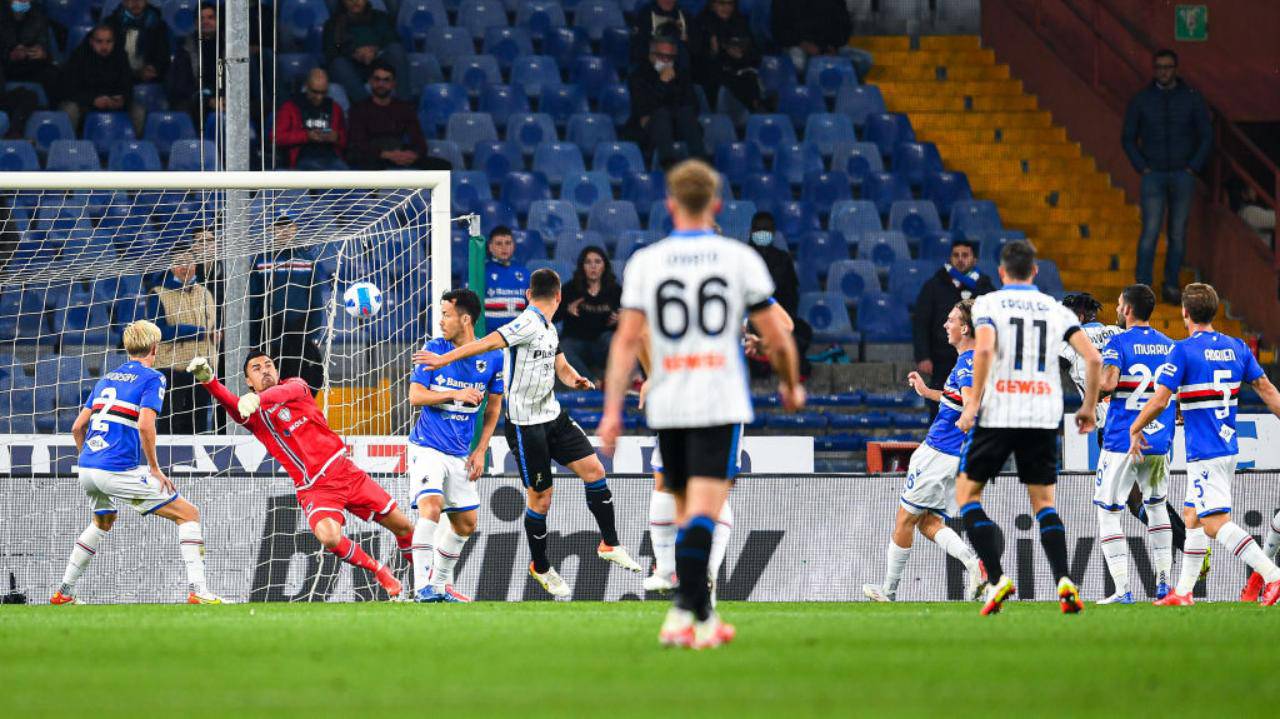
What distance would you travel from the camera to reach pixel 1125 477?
1146 cm

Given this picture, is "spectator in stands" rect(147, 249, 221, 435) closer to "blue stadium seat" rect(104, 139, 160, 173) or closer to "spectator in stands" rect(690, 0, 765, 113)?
"blue stadium seat" rect(104, 139, 160, 173)

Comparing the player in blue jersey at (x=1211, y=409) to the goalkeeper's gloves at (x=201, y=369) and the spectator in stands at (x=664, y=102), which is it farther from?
the spectator in stands at (x=664, y=102)

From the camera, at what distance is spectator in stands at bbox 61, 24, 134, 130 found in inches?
750

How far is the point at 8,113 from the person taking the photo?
19.2m

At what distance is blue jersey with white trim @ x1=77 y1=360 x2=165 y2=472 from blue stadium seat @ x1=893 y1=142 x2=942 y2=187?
421 inches

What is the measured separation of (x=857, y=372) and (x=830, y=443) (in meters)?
1.44

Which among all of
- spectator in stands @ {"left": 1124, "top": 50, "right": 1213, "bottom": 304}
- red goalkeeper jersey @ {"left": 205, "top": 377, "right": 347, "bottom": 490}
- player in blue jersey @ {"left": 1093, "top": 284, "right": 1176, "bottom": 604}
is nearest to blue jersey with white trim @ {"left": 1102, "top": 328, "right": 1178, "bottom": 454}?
player in blue jersey @ {"left": 1093, "top": 284, "right": 1176, "bottom": 604}

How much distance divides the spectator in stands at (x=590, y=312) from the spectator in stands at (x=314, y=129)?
321cm

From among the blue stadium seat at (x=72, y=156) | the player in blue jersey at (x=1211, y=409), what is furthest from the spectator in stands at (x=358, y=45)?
the player in blue jersey at (x=1211, y=409)

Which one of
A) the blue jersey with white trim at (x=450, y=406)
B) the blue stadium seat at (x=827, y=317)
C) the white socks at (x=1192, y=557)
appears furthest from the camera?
the blue stadium seat at (x=827, y=317)

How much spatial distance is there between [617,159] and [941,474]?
29.5 feet

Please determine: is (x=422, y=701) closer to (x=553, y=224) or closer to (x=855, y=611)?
(x=855, y=611)

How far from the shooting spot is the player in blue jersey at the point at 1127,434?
1145 centimetres

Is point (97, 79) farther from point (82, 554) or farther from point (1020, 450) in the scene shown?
point (1020, 450)
